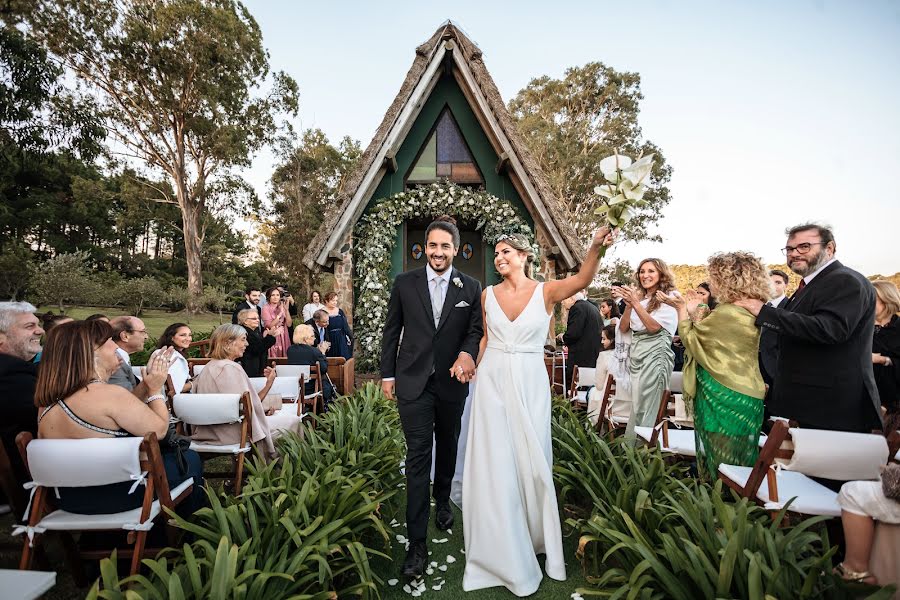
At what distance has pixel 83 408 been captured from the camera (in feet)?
8.25

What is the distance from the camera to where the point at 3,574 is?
1589 mm

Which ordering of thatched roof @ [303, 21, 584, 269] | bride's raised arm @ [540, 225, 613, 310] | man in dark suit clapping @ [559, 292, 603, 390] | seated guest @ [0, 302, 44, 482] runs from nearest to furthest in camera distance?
bride's raised arm @ [540, 225, 613, 310], seated guest @ [0, 302, 44, 482], man in dark suit clapping @ [559, 292, 603, 390], thatched roof @ [303, 21, 584, 269]

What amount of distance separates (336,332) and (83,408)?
5508 mm

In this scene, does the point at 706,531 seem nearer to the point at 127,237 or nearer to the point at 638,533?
the point at 638,533

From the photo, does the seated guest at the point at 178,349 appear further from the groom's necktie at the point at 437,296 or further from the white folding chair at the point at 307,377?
the groom's necktie at the point at 437,296

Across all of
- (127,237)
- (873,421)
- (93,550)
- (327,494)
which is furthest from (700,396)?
(127,237)

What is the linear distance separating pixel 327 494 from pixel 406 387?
34.2 inches

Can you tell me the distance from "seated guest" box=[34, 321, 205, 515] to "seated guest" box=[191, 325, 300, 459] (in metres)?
1.19

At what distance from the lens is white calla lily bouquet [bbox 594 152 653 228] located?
225 centimetres

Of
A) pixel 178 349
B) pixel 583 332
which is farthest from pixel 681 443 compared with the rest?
pixel 178 349

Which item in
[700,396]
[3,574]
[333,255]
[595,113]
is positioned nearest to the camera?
[3,574]

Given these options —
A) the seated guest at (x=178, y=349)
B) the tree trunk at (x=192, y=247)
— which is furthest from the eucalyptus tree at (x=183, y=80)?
the seated guest at (x=178, y=349)

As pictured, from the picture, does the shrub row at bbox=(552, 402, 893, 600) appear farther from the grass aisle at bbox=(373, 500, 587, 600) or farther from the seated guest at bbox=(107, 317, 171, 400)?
the seated guest at bbox=(107, 317, 171, 400)

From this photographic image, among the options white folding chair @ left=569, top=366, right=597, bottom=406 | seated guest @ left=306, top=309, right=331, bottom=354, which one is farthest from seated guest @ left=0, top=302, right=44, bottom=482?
white folding chair @ left=569, top=366, right=597, bottom=406
